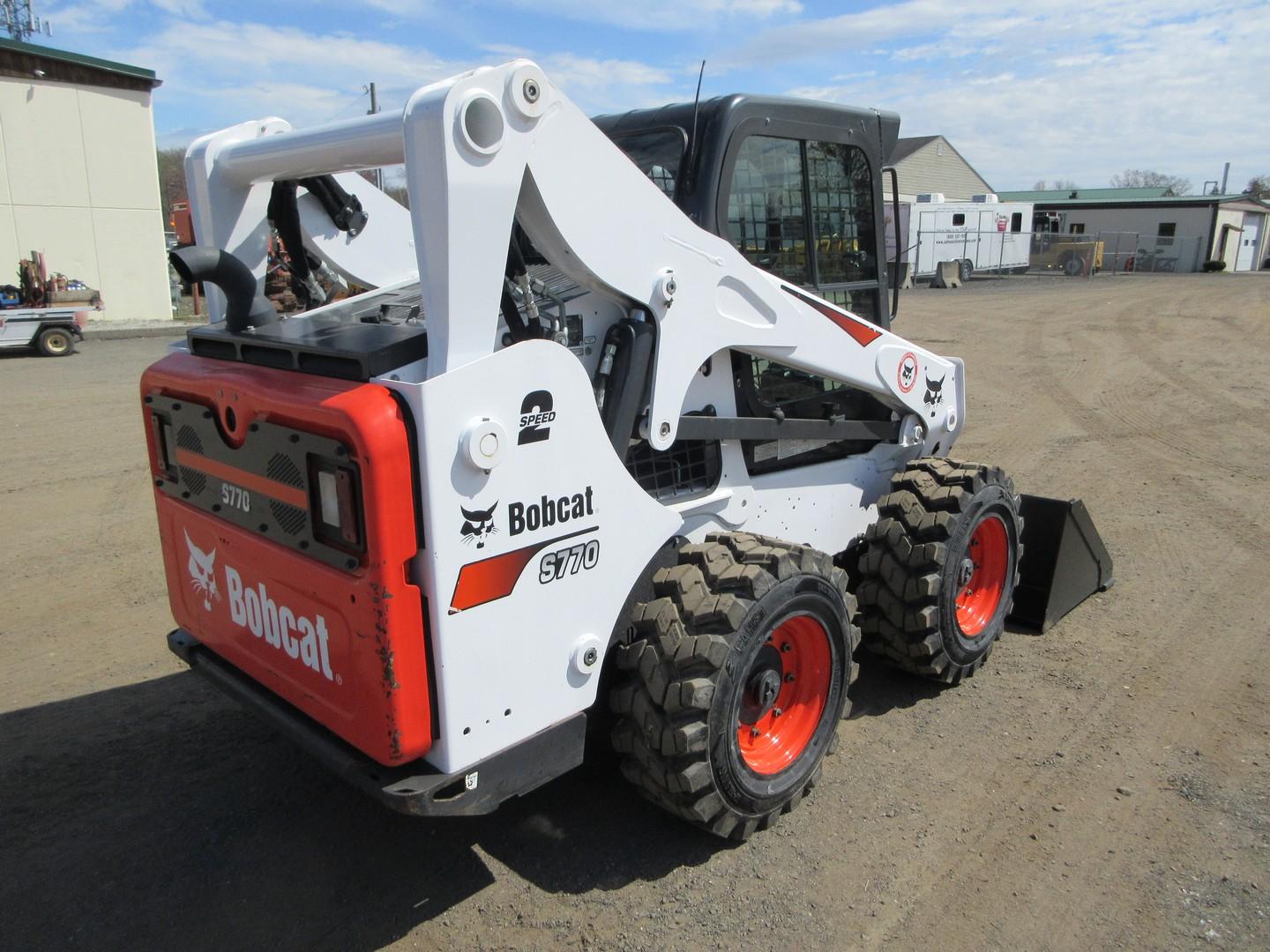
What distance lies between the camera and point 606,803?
368 cm

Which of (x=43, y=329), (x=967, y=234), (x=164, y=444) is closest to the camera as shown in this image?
(x=164, y=444)

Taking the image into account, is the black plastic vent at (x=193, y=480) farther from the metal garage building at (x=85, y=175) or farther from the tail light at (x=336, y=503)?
the metal garage building at (x=85, y=175)

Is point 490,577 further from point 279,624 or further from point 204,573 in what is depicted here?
point 204,573

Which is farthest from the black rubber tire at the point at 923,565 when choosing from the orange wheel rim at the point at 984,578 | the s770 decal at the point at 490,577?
the s770 decal at the point at 490,577

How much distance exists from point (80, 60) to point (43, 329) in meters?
8.69

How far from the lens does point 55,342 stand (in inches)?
644

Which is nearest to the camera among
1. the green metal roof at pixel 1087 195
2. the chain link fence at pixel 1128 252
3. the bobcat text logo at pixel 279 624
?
the bobcat text logo at pixel 279 624

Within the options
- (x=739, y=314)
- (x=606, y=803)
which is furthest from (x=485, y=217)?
(x=606, y=803)

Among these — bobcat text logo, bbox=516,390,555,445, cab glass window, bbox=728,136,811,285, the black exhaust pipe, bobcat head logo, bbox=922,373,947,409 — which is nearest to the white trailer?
bobcat head logo, bbox=922,373,947,409

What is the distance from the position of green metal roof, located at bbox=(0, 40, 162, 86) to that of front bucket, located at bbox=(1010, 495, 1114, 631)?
76.7ft

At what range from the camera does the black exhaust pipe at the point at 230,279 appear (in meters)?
2.93

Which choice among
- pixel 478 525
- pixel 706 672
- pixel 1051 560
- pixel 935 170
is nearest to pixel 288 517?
pixel 478 525

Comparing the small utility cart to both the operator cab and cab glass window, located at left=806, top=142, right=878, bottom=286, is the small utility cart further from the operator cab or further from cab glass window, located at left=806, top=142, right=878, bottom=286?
cab glass window, located at left=806, top=142, right=878, bottom=286

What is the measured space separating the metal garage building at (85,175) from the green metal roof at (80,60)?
0.02 meters
